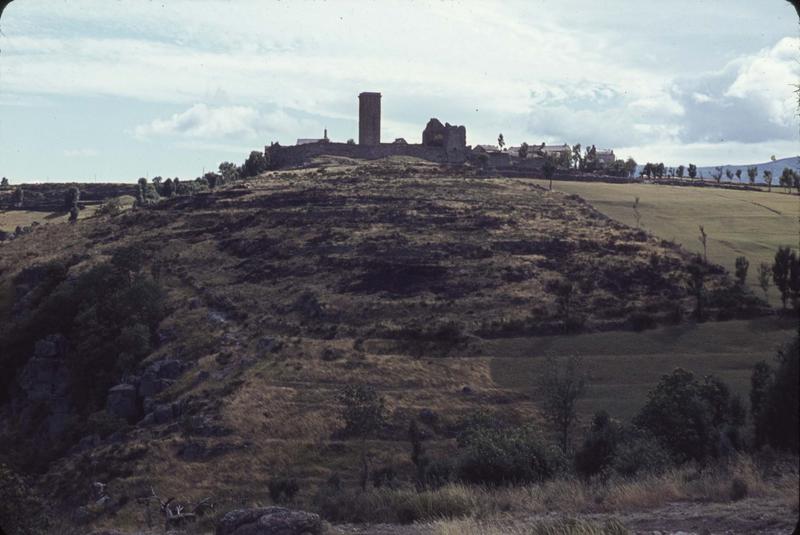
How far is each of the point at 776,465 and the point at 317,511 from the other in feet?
23.5

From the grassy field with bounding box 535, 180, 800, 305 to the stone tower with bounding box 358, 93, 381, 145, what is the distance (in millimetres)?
22815

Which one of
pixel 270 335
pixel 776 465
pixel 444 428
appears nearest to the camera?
pixel 776 465

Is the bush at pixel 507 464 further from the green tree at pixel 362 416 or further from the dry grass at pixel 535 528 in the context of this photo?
the green tree at pixel 362 416

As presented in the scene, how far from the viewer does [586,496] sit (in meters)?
14.0

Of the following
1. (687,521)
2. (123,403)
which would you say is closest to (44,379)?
(123,403)

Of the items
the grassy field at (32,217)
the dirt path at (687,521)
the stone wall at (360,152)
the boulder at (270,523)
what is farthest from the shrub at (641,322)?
the grassy field at (32,217)

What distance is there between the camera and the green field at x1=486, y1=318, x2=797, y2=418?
151 feet

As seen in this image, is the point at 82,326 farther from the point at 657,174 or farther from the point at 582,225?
the point at 657,174

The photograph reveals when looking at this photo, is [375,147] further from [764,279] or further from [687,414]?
[687,414]

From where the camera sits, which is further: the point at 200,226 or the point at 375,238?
the point at 200,226

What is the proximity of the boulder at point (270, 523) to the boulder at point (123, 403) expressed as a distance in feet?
133

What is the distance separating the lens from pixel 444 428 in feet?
143

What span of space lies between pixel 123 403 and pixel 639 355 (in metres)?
29.5

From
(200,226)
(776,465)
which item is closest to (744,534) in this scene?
(776,465)
